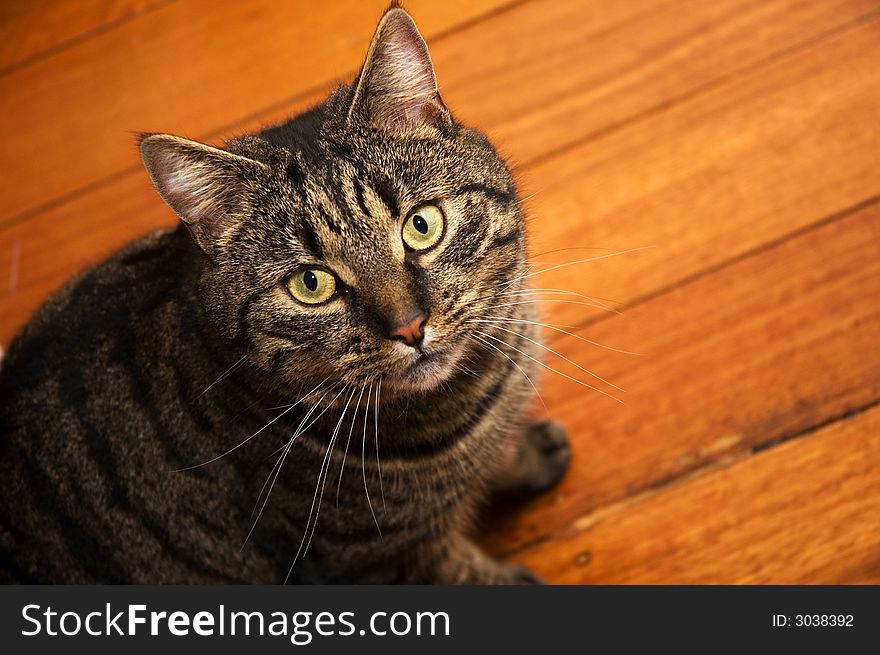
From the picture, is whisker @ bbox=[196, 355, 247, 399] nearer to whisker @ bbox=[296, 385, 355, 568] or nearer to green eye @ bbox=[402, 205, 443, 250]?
whisker @ bbox=[296, 385, 355, 568]

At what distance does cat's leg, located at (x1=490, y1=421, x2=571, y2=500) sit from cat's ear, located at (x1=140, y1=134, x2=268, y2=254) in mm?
567

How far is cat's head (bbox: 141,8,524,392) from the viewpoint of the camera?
40.1 inches

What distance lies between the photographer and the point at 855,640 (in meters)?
1.15

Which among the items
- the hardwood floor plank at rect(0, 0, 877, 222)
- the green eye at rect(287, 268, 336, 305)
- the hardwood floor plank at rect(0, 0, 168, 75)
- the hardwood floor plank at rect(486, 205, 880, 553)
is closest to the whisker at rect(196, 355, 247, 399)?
the green eye at rect(287, 268, 336, 305)

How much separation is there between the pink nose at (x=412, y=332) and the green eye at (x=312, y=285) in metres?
0.09

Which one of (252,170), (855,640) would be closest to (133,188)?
(252,170)

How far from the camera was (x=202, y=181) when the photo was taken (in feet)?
3.41

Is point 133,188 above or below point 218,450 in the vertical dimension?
above

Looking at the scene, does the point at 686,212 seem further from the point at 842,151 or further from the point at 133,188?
the point at 133,188

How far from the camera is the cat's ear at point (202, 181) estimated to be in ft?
3.32

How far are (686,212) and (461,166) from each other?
61 centimetres

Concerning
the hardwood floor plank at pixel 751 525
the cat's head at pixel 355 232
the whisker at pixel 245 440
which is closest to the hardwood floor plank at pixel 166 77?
the cat's head at pixel 355 232

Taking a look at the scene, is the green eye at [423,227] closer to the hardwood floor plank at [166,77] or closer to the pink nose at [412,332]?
the pink nose at [412,332]

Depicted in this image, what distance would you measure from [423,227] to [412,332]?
5.2 inches
